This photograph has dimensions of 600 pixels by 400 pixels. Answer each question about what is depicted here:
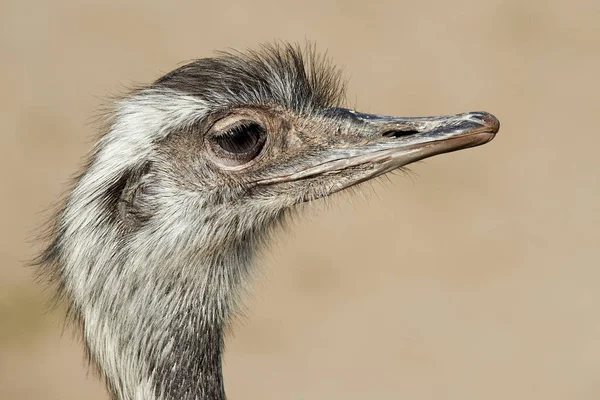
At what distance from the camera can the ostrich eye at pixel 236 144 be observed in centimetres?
270

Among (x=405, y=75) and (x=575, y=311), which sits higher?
(x=405, y=75)

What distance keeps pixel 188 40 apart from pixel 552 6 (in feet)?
9.43

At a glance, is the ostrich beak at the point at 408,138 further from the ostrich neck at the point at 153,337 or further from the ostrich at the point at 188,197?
the ostrich neck at the point at 153,337

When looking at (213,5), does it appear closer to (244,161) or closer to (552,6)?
(552,6)

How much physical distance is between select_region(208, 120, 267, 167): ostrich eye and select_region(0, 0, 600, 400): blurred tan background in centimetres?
218

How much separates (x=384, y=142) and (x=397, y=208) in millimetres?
4134

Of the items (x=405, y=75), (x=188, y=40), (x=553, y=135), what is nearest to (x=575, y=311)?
(x=553, y=135)

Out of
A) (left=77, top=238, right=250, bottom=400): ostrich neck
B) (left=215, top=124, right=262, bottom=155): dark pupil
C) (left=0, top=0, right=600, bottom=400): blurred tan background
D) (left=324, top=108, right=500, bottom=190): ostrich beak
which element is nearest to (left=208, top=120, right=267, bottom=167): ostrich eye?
(left=215, top=124, right=262, bottom=155): dark pupil

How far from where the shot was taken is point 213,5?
8414mm

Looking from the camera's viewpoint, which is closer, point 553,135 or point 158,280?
point 158,280

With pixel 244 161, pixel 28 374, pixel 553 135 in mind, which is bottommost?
pixel 28 374

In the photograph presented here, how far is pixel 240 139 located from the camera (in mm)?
2707

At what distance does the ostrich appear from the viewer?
260 centimetres

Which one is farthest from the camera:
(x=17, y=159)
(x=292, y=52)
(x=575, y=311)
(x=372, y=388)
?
(x=17, y=159)
